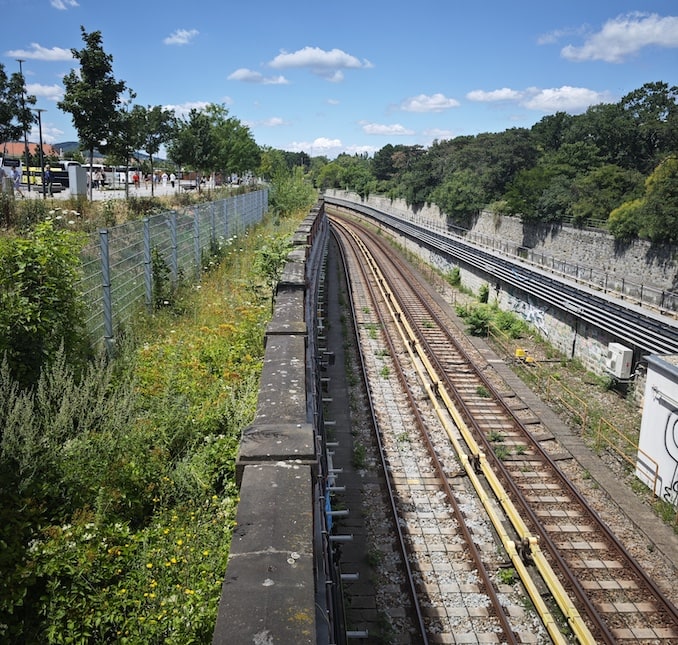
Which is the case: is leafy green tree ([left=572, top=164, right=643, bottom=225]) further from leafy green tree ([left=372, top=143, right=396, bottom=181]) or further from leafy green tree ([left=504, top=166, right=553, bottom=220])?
leafy green tree ([left=372, top=143, right=396, bottom=181])

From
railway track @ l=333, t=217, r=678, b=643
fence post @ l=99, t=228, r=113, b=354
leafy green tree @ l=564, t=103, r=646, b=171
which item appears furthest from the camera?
leafy green tree @ l=564, t=103, r=646, b=171

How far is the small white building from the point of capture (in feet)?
33.8

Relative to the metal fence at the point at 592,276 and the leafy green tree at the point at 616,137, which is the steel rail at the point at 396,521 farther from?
the leafy green tree at the point at 616,137

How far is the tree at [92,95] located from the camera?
20.0 m

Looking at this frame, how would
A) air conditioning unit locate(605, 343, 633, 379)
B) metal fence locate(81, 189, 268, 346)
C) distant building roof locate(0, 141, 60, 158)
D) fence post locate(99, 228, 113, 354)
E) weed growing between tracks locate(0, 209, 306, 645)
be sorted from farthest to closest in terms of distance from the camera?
distant building roof locate(0, 141, 60, 158)
air conditioning unit locate(605, 343, 633, 379)
metal fence locate(81, 189, 268, 346)
fence post locate(99, 228, 113, 354)
weed growing between tracks locate(0, 209, 306, 645)

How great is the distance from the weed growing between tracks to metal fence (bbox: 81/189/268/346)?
88cm

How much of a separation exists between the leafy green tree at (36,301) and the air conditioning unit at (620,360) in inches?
509

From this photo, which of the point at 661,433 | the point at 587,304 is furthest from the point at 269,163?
the point at 661,433

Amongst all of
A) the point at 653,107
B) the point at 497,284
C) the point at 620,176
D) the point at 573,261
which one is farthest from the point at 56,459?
the point at 653,107

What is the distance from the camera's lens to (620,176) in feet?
123

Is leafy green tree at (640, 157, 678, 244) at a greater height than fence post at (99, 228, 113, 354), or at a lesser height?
greater

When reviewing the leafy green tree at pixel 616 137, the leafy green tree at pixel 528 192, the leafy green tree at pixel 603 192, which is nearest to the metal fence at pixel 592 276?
the leafy green tree at pixel 528 192

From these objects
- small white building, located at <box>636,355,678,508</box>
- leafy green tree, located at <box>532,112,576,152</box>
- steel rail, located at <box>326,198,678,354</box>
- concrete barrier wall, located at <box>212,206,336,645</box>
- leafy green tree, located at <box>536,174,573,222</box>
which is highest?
leafy green tree, located at <box>532,112,576,152</box>

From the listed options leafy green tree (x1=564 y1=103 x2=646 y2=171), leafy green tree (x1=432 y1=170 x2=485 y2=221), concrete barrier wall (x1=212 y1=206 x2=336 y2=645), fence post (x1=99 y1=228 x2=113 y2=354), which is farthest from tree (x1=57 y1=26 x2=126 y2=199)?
leafy green tree (x1=564 y1=103 x2=646 y2=171)
